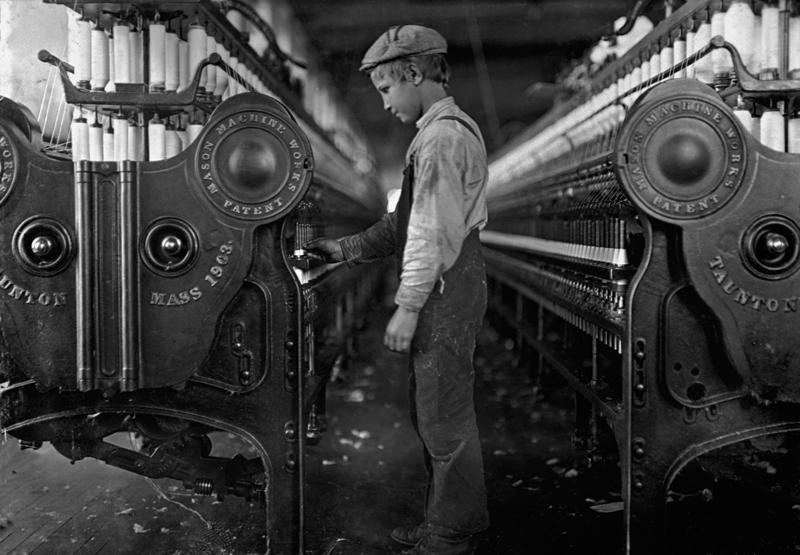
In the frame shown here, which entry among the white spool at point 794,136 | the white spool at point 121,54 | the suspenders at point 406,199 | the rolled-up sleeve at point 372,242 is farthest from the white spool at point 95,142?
the white spool at point 794,136

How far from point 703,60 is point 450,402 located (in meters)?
1.81

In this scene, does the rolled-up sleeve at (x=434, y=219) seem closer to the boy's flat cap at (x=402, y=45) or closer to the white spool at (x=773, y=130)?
the boy's flat cap at (x=402, y=45)

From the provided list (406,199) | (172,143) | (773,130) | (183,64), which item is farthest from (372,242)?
(773,130)

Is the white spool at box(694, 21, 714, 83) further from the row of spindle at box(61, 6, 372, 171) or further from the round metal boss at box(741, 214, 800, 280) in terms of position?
the row of spindle at box(61, 6, 372, 171)

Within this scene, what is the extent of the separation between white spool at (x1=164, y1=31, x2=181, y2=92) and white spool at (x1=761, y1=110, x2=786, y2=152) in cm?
242

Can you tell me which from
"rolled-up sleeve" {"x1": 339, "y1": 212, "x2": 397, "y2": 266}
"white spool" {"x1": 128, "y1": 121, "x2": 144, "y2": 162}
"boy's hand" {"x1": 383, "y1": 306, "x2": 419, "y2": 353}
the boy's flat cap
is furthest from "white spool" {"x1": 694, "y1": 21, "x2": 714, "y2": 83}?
"white spool" {"x1": 128, "y1": 121, "x2": 144, "y2": 162}

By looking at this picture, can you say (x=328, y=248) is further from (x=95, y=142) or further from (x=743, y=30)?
(x=743, y=30)

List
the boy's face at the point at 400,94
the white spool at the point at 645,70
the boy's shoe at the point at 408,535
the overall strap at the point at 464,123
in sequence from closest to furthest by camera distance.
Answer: the overall strap at the point at 464,123, the boy's face at the point at 400,94, the boy's shoe at the point at 408,535, the white spool at the point at 645,70

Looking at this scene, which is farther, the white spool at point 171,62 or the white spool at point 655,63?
the white spool at point 655,63

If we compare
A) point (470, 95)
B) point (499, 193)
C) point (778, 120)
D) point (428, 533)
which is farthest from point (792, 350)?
point (470, 95)

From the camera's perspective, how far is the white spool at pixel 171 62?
3188mm

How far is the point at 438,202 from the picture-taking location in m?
2.54

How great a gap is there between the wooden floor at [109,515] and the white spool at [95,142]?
5.23 feet

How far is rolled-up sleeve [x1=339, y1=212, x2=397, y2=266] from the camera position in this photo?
10.3ft
